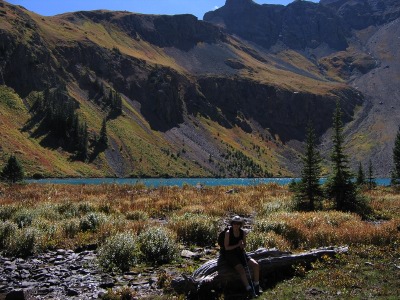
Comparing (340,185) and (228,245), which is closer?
(228,245)

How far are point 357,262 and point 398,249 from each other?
7.60 feet

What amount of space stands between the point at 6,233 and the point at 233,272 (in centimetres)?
959

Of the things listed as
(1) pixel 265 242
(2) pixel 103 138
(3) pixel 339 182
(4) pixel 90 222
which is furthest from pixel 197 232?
(2) pixel 103 138

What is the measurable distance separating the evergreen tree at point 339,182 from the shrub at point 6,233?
1864 centimetres

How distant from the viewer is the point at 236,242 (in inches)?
390

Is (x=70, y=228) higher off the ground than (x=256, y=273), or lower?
lower

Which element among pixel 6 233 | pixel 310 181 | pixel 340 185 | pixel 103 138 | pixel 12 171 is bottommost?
pixel 12 171

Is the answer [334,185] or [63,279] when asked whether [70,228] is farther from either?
[334,185]

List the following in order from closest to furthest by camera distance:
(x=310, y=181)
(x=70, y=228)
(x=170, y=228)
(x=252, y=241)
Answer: (x=252, y=241) → (x=170, y=228) → (x=70, y=228) → (x=310, y=181)

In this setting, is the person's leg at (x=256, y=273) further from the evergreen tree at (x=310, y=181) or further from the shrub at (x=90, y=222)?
the evergreen tree at (x=310, y=181)

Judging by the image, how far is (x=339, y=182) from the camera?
2527cm

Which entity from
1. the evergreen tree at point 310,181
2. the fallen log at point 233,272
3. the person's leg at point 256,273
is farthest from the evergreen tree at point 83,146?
the person's leg at point 256,273

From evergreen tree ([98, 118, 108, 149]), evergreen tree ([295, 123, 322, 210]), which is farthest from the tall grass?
evergreen tree ([98, 118, 108, 149])

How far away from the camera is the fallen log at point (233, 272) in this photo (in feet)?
31.8
